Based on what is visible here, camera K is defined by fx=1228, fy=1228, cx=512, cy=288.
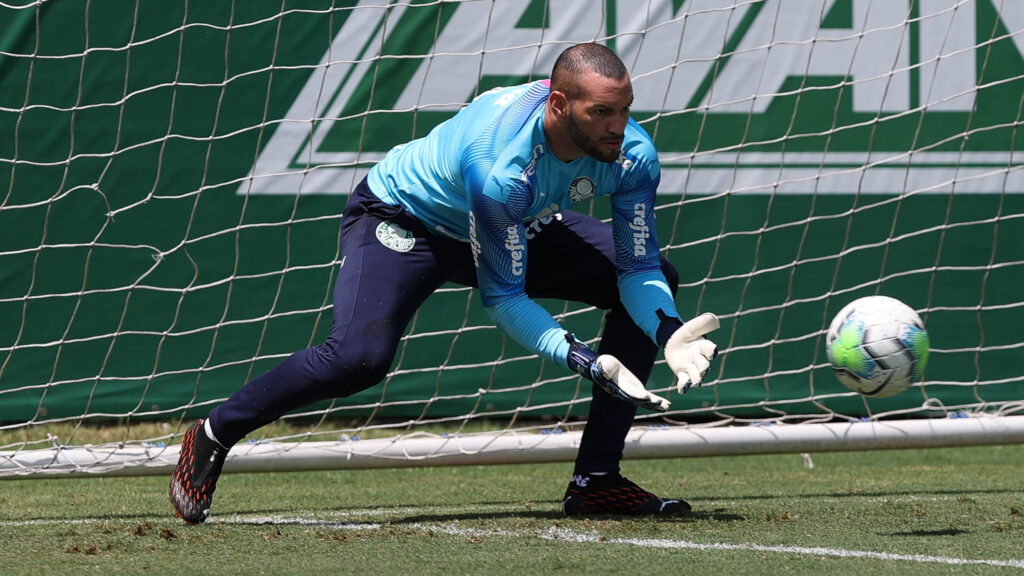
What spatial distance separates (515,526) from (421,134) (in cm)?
253

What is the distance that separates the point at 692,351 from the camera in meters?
3.31

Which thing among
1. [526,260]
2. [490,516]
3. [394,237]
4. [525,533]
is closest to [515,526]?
[525,533]

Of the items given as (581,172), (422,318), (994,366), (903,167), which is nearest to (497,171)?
(581,172)

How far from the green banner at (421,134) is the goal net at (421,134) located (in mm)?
14

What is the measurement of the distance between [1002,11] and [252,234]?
12.0 feet

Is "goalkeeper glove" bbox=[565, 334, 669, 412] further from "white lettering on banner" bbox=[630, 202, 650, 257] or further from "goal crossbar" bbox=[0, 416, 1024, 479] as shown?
"goal crossbar" bbox=[0, 416, 1024, 479]

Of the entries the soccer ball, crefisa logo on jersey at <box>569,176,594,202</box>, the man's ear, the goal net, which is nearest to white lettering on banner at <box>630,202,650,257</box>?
crefisa logo on jersey at <box>569,176,594,202</box>

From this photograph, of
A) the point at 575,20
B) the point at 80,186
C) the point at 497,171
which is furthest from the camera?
the point at 575,20

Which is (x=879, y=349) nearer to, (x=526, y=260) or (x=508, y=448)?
(x=526, y=260)

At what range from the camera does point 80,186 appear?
5.34 meters

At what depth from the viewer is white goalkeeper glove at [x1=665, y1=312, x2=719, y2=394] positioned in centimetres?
325

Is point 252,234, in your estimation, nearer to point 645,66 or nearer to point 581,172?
point 645,66

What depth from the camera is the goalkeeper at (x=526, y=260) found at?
11.0 ft

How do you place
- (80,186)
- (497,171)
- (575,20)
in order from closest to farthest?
(497,171) → (80,186) → (575,20)
